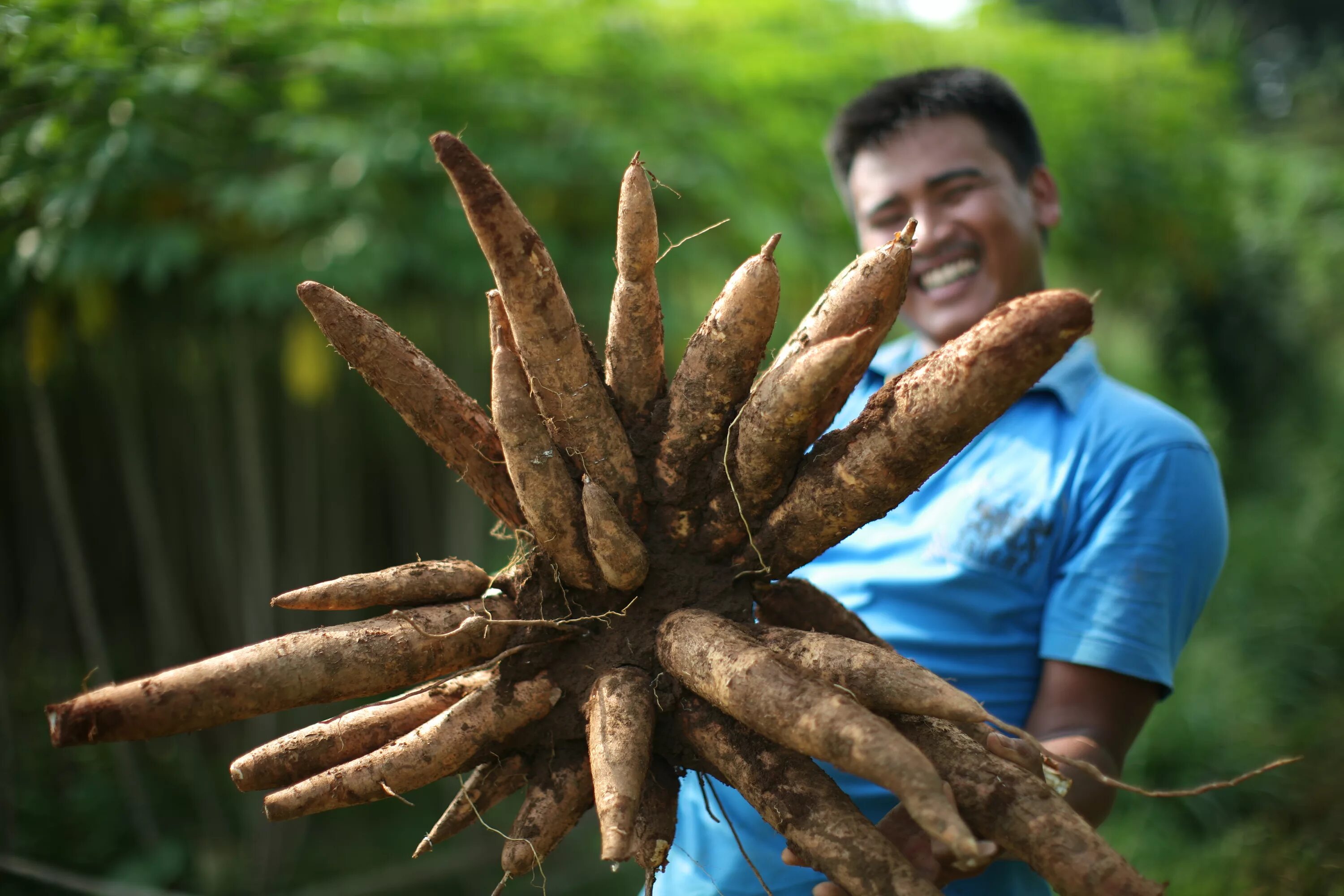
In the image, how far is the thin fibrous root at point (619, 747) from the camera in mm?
952

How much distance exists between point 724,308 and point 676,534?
328mm

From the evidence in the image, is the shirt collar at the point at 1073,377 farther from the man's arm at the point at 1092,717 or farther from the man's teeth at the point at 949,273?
the man's arm at the point at 1092,717

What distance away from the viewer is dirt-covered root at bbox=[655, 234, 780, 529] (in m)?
1.09

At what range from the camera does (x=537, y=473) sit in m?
1.12

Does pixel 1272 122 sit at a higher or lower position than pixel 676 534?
higher

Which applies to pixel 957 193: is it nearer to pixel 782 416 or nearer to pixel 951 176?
pixel 951 176

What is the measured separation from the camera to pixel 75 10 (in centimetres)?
204

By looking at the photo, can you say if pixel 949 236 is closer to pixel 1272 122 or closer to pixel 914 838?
pixel 914 838

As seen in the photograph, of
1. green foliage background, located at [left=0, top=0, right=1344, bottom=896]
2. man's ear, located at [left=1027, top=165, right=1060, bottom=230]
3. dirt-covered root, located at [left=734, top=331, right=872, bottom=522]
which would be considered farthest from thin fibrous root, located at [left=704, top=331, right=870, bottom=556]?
green foliage background, located at [left=0, top=0, right=1344, bottom=896]

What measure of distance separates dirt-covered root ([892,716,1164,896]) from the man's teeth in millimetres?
971

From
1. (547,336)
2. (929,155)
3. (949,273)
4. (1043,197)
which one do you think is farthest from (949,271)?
(547,336)

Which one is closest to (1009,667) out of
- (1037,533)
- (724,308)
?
(1037,533)

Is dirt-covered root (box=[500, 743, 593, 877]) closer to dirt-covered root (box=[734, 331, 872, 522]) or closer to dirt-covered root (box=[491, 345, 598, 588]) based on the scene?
dirt-covered root (box=[491, 345, 598, 588])

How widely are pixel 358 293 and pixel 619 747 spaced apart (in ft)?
7.82
